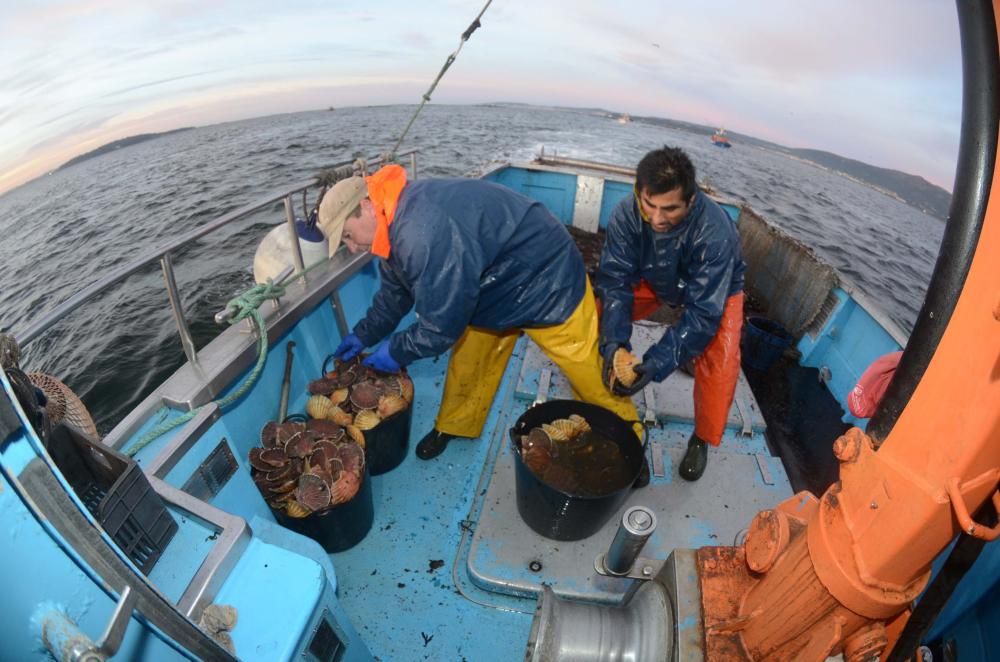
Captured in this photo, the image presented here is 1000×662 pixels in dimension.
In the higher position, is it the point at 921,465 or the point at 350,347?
the point at 921,465

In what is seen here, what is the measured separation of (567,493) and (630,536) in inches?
16.2

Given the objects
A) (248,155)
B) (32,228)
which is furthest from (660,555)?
(248,155)

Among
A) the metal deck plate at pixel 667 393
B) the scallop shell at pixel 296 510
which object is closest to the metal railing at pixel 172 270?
the scallop shell at pixel 296 510

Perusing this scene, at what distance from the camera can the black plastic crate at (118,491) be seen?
0.98 metres

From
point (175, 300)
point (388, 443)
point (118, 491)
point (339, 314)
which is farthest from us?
point (339, 314)

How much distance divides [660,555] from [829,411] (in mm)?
2588

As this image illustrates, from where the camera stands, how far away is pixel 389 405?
8.32ft

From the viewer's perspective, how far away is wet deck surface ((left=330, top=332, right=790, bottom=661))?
214 centimetres

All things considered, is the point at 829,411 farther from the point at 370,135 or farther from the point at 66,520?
the point at 370,135

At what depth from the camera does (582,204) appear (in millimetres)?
6840

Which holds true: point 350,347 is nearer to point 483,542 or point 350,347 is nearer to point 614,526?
point 483,542

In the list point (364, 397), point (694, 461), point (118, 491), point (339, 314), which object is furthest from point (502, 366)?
point (118, 491)

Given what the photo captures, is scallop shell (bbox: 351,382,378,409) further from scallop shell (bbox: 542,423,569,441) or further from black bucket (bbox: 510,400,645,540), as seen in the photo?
scallop shell (bbox: 542,423,569,441)

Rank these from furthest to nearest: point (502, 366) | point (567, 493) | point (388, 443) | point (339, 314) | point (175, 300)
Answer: point (339, 314) → point (502, 366) → point (388, 443) → point (567, 493) → point (175, 300)
